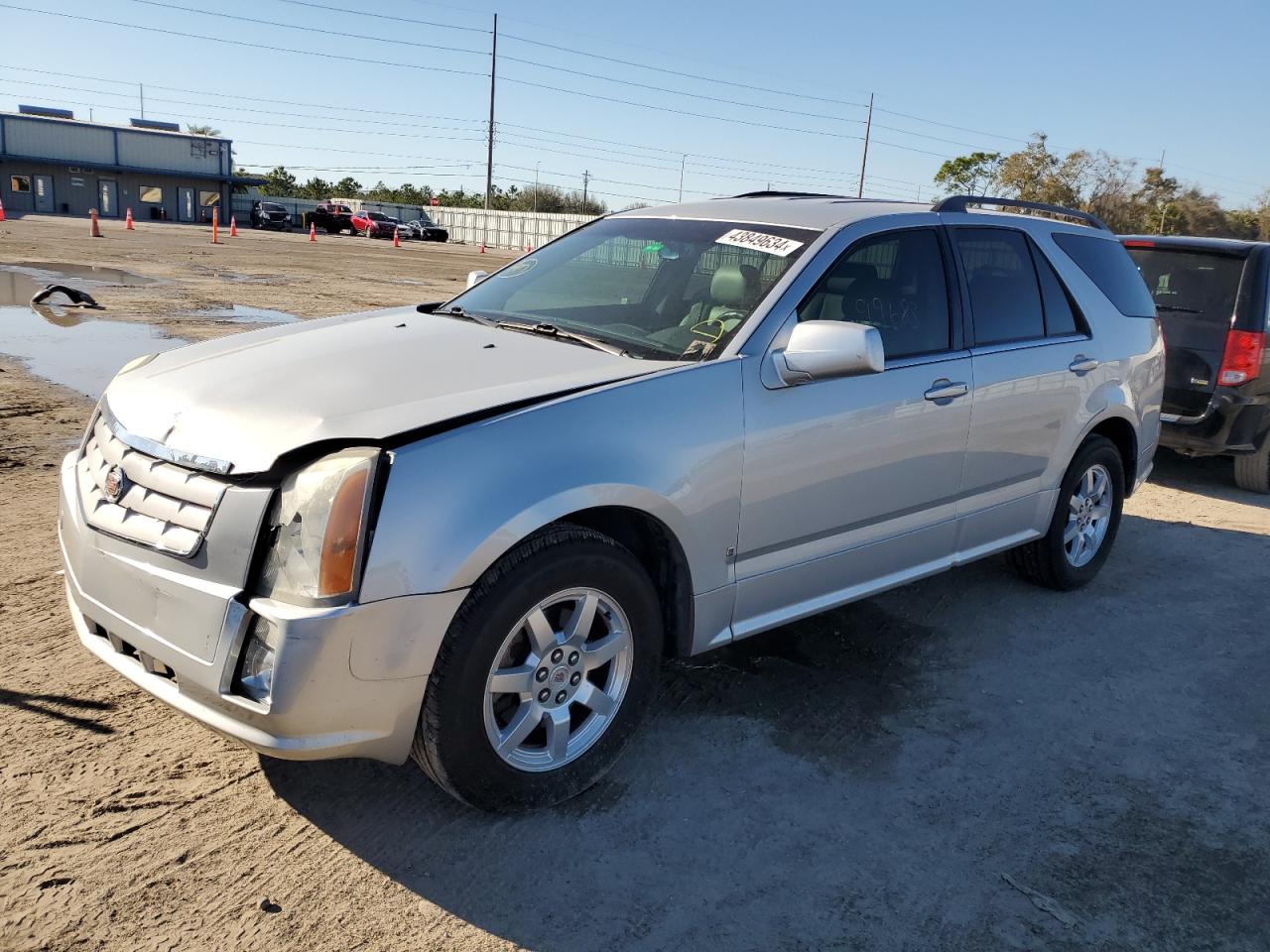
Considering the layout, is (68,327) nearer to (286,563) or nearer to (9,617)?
(9,617)

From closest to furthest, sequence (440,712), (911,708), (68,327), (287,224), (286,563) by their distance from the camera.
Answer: (286,563) < (440,712) < (911,708) < (68,327) < (287,224)

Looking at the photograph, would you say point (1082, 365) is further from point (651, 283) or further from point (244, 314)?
point (244, 314)

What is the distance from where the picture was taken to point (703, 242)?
402cm

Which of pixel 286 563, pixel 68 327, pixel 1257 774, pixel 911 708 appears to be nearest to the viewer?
pixel 286 563

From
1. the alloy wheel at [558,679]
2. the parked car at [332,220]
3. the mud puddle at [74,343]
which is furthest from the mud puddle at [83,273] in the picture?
the parked car at [332,220]

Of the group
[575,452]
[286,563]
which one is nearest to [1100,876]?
[575,452]

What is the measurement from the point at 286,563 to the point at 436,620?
40 cm

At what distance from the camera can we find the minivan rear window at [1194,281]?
24.5 feet

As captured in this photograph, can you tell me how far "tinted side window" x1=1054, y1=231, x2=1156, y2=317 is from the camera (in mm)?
5176

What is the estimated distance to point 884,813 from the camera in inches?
124

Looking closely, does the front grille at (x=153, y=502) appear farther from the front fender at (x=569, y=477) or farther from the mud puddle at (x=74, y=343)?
the mud puddle at (x=74, y=343)

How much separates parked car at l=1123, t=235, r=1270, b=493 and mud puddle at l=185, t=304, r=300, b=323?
31.8 ft

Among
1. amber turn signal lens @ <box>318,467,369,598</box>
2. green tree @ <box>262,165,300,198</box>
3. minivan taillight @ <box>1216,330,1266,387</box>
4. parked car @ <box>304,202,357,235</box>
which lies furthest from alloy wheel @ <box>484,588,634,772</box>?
green tree @ <box>262,165,300,198</box>

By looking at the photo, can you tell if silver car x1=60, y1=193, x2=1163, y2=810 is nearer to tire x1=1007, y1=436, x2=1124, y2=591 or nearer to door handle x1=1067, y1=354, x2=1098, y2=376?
door handle x1=1067, y1=354, x2=1098, y2=376
